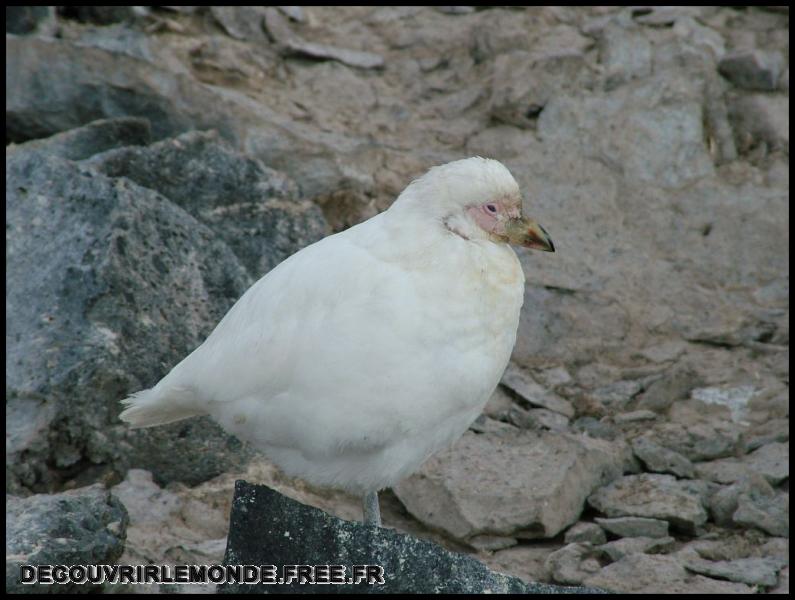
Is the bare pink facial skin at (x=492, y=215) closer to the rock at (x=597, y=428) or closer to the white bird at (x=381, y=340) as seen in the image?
the white bird at (x=381, y=340)

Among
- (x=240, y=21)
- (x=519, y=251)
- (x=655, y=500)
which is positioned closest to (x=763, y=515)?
(x=655, y=500)

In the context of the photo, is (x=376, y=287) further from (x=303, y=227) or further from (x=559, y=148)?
(x=559, y=148)

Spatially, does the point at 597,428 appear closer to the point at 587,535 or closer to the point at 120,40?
the point at 587,535

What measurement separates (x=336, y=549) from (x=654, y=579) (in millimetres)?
2090

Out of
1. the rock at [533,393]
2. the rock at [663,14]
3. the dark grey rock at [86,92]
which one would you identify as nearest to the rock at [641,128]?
the rock at [663,14]

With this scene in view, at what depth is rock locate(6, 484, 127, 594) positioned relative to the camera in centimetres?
524

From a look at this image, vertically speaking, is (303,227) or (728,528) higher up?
(303,227)

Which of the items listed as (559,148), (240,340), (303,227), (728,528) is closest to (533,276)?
(559,148)

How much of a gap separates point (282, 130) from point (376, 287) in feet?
14.5

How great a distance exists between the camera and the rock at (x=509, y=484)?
6.62 metres

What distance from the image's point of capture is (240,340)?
525cm

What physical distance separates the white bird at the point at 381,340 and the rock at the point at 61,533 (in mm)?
662

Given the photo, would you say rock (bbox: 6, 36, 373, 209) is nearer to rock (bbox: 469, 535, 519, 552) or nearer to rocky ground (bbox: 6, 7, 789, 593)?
rocky ground (bbox: 6, 7, 789, 593)

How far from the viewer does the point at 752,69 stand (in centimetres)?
969
